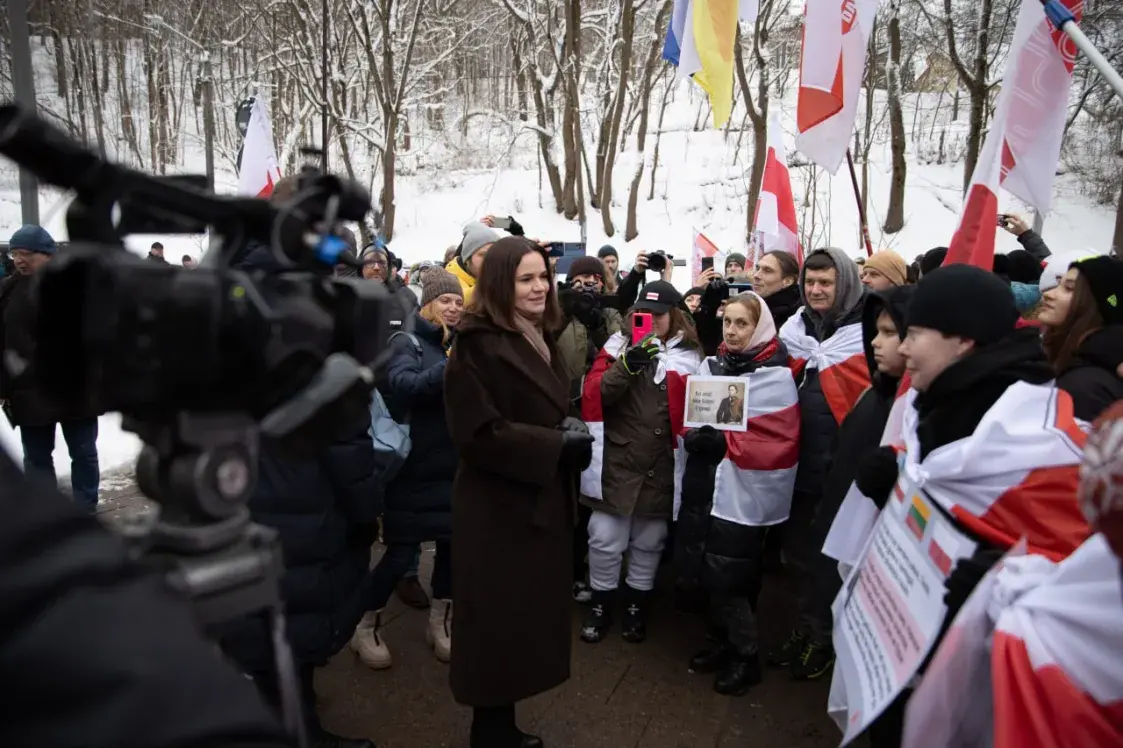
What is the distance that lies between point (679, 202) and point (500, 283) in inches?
901

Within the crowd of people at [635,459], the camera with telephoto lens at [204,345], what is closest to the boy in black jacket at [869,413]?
the crowd of people at [635,459]

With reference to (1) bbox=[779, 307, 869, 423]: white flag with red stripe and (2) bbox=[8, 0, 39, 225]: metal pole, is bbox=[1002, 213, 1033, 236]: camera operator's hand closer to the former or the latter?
(1) bbox=[779, 307, 869, 423]: white flag with red stripe

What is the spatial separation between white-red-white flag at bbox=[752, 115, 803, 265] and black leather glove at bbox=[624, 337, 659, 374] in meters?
2.92

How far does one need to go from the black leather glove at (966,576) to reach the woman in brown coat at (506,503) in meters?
1.22

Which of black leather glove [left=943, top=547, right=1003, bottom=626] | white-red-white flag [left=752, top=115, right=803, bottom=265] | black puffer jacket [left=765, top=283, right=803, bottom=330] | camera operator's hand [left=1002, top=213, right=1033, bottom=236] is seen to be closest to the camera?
black leather glove [left=943, top=547, right=1003, bottom=626]

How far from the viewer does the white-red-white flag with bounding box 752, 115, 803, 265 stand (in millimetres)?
5941

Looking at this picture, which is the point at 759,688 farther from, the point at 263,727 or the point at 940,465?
the point at 263,727

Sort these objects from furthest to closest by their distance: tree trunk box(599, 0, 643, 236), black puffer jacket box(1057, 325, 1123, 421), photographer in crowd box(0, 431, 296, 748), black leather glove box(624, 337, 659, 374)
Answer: tree trunk box(599, 0, 643, 236)
black leather glove box(624, 337, 659, 374)
black puffer jacket box(1057, 325, 1123, 421)
photographer in crowd box(0, 431, 296, 748)

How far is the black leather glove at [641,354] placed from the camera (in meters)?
3.45

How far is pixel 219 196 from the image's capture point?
0.81 meters

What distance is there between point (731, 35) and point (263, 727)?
702cm

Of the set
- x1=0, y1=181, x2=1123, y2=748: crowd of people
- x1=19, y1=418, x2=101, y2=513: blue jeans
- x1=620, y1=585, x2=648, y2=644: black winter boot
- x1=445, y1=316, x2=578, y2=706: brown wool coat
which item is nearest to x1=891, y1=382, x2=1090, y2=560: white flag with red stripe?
x1=0, y1=181, x2=1123, y2=748: crowd of people

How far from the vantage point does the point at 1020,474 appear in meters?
1.71

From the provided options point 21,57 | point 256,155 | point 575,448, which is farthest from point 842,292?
point 21,57
